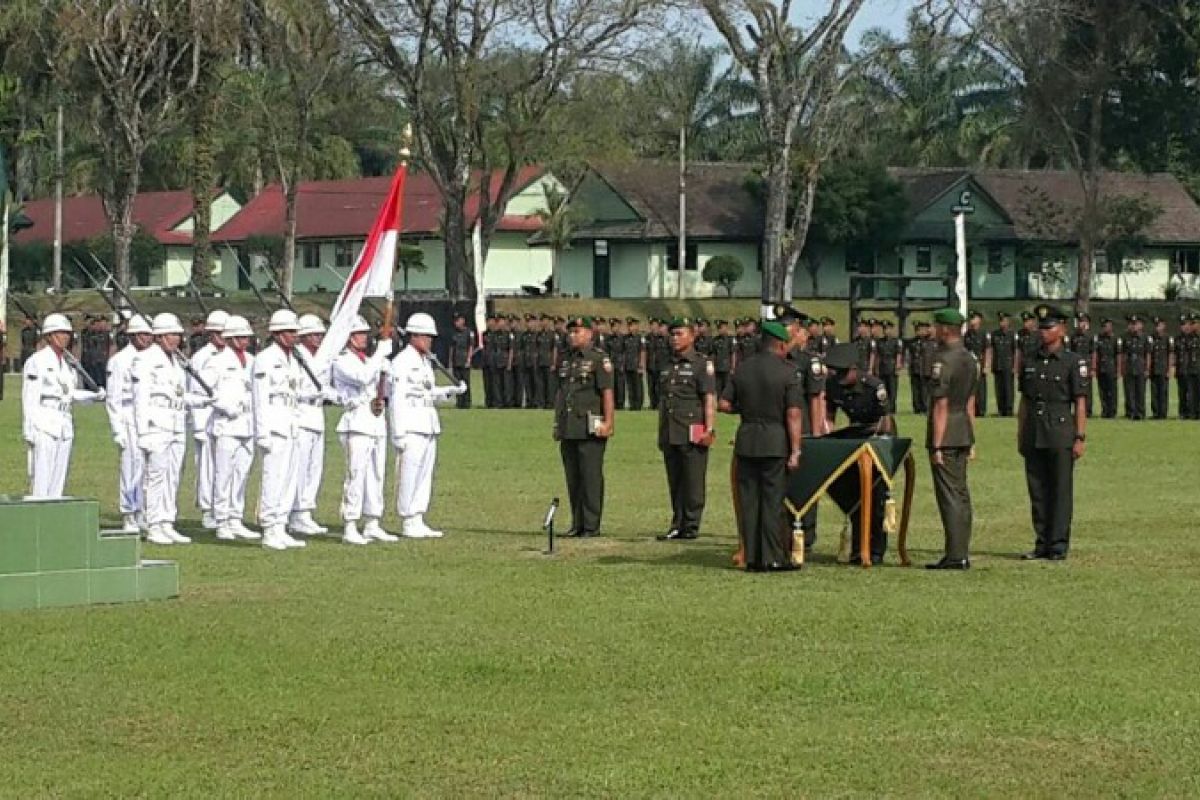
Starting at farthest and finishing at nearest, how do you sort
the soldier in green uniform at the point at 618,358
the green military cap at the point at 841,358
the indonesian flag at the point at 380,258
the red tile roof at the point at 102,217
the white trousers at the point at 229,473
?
the red tile roof at the point at 102,217 → the soldier in green uniform at the point at 618,358 → the indonesian flag at the point at 380,258 → the white trousers at the point at 229,473 → the green military cap at the point at 841,358

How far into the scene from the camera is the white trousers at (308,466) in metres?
19.0

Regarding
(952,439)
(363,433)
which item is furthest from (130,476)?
(952,439)

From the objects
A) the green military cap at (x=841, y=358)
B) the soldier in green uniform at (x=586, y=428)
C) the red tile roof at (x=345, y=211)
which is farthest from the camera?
the red tile roof at (x=345, y=211)

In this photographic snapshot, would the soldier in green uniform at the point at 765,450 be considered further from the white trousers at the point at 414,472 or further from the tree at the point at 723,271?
the tree at the point at 723,271

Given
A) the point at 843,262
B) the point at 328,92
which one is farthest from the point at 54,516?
the point at 843,262

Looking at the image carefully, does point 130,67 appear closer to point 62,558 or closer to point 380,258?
point 380,258

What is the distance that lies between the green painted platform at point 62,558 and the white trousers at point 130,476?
4.65m

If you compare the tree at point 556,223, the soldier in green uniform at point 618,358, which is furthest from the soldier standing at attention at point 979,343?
the tree at point 556,223

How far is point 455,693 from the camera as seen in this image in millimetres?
11188

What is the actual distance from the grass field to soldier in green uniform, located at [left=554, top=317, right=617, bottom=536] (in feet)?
1.90

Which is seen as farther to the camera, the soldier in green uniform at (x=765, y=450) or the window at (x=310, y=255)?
the window at (x=310, y=255)

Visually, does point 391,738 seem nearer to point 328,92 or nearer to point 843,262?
point 328,92

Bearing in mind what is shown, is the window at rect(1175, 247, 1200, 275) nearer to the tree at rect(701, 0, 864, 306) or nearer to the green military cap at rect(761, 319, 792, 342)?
the tree at rect(701, 0, 864, 306)

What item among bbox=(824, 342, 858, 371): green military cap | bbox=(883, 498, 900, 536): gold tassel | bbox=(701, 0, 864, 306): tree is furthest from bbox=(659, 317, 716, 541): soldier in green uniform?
bbox=(701, 0, 864, 306): tree
